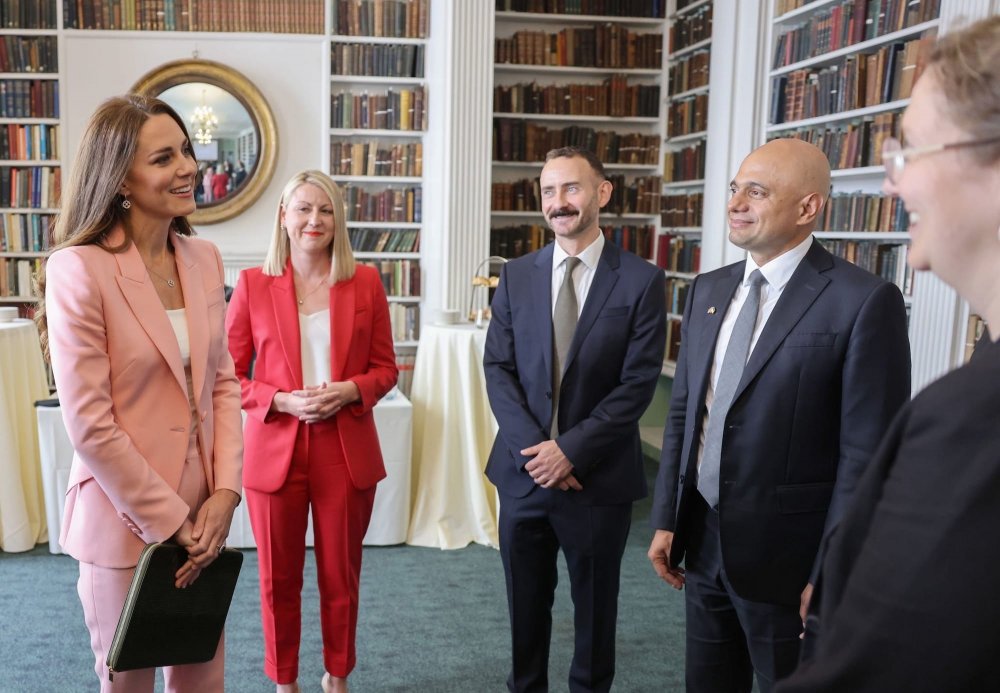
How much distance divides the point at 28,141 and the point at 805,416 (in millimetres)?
6725

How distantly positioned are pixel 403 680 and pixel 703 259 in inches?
173

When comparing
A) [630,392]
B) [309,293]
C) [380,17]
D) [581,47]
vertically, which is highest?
[380,17]

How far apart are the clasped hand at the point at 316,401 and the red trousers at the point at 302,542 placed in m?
0.06

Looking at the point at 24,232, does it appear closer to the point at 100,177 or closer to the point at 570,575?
the point at 100,177

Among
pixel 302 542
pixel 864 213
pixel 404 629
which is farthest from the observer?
pixel 864 213

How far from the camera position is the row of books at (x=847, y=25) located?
4.62 metres

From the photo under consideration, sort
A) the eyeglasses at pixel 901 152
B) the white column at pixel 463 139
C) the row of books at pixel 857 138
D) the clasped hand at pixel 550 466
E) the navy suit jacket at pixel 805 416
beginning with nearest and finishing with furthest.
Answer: the eyeglasses at pixel 901 152, the navy suit jacket at pixel 805 416, the clasped hand at pixel 550 466, the row of books at pixel 857 138, the white column at pixel 463 139

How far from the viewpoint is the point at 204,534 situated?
190 centimetres

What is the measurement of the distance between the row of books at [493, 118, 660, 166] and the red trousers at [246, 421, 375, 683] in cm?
490

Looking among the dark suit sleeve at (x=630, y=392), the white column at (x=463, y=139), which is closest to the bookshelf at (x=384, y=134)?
the white column at (x=463, y=139)

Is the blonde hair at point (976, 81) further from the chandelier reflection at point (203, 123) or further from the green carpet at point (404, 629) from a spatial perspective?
the chandelier reflection at point (203, 123)

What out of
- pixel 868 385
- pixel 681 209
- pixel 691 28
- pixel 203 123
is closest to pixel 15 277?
pixel 203 123

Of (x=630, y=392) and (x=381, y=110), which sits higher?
(x=381, y=110)

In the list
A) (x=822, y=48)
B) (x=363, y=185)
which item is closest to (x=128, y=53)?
(x=363, y=185)
